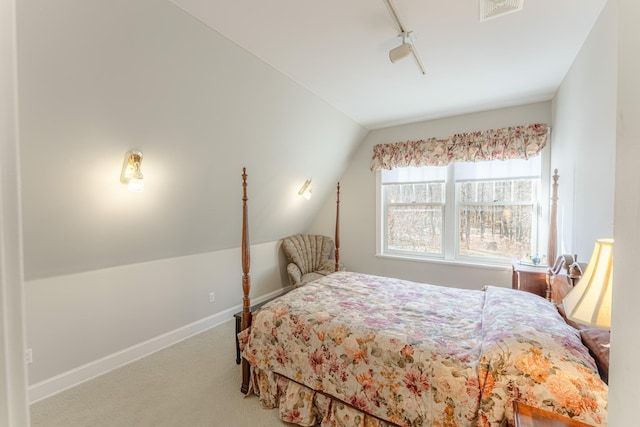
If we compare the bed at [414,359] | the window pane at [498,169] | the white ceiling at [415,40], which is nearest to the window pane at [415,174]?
the window pane at [498,169]

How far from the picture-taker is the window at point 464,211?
3.38 m

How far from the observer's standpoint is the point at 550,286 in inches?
89.9

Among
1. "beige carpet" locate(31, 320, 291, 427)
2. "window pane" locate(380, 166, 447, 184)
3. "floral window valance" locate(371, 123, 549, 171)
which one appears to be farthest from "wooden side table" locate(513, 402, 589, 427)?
"window pane" locate(380, 166, 447, 184)

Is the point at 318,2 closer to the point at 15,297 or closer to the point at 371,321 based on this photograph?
the point at 15,297

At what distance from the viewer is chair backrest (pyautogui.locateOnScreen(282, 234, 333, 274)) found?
4160 mm

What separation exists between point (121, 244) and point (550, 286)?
12.3ft

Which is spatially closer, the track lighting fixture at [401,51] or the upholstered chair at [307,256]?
the track lighting fixture at [401,51]

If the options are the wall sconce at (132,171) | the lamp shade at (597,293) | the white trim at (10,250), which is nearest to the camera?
the white trim at (10,250)

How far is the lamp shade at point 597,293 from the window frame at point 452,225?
8.73 feet

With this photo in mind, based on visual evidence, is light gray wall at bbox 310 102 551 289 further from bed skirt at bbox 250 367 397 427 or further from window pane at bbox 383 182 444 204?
bed skirt at bbox 250 367 397 427

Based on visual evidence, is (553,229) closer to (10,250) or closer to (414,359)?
(414,359)

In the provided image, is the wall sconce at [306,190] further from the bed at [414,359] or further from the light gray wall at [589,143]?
the light gray wall at [589,143]

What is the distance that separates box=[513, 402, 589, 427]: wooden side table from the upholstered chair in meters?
2.90

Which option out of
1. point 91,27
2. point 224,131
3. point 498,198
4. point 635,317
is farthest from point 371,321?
point 498,198
